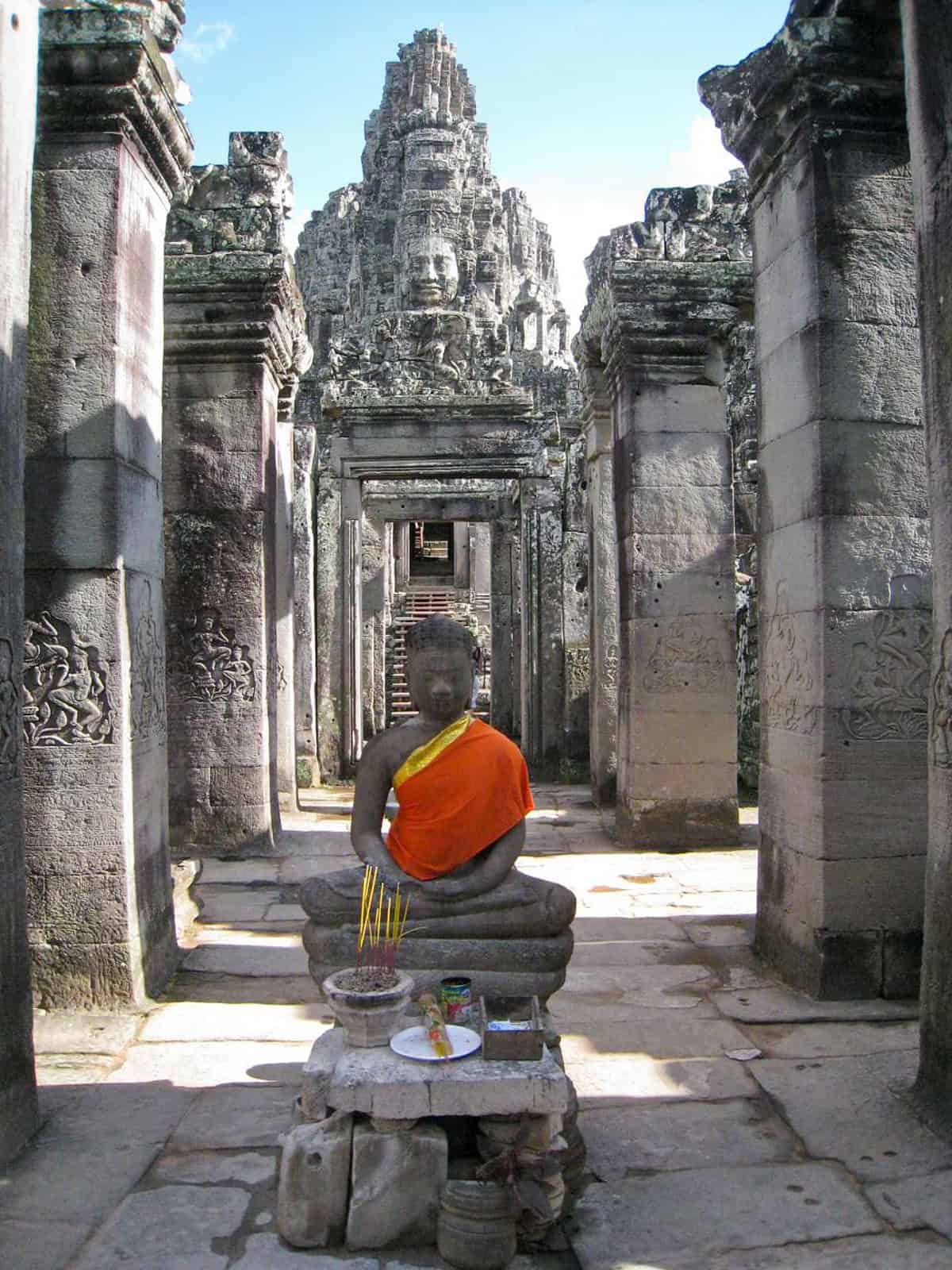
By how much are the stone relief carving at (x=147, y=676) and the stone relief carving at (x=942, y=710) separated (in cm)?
326

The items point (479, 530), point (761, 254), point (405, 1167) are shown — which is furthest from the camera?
point (479, 530)

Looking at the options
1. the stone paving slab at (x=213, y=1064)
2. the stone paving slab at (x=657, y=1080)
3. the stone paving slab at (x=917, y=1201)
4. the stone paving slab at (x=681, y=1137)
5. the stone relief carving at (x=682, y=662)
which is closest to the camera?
the stone paving slab at (x=917, y=1201)

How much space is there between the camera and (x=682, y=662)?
845cm

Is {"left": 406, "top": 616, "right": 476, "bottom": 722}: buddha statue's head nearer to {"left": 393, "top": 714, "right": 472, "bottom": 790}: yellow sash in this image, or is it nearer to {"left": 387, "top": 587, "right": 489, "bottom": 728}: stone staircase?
{"left": 393, "top": 714, "right": 472, "bottom": 790}: yellow sash

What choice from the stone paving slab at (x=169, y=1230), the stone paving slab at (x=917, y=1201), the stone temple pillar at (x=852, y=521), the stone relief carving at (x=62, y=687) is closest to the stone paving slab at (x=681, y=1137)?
the stone paving slab at (x=917, y=1201)

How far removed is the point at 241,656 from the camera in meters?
8.16

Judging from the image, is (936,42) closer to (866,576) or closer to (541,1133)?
(866,576)

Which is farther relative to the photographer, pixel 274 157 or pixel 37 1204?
pixel 274 157

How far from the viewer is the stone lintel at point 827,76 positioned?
15.5 feet

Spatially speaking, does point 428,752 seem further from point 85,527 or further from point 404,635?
point 404,635

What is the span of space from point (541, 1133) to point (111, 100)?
4.44 meters

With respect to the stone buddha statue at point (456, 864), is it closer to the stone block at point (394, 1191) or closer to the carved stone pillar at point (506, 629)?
the stone block at point (394, 1191)

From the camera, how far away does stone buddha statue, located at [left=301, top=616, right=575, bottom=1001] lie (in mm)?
3676

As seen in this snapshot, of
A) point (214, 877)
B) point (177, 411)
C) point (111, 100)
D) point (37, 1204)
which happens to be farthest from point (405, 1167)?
point (177, 411)
